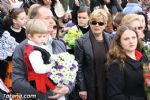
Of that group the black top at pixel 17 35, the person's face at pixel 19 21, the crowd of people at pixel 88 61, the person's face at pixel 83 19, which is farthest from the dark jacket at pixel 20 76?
the person's face at pixel 83 19

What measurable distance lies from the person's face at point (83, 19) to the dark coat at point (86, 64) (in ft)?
7.05

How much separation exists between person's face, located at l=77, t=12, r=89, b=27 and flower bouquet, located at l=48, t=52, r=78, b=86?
3.11 m

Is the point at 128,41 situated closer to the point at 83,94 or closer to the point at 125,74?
the point at 125,74

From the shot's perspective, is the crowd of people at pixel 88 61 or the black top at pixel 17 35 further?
the black top at pixel 17 35

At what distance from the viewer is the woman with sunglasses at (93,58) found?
203 inches

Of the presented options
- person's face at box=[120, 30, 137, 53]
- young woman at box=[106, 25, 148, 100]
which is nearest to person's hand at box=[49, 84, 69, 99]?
young woman at box=[106, 25, 148, 100]

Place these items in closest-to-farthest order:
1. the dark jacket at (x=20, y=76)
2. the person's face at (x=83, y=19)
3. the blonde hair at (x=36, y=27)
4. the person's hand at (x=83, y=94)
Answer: the dark jacket at (x=20, y=76), the blonde hair at (x=36, y=27), the person's hand at (x=83, y=94), the person's face at (x=83, y=19)

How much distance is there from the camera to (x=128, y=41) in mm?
4352

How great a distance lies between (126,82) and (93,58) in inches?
40.4

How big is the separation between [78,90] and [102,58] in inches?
31.0

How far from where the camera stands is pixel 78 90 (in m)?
5.70

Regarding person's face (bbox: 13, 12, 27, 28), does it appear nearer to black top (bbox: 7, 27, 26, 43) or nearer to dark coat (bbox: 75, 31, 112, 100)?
black top (bbox: 7, 27, 26, 43)

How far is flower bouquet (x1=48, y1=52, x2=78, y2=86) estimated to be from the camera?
425cm

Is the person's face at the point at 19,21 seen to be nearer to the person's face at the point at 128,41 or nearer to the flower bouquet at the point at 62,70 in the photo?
the flower bouquet at the point at 62,70
